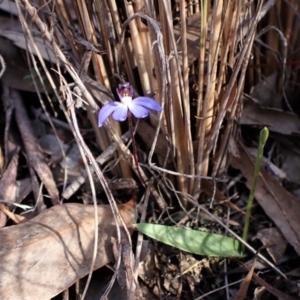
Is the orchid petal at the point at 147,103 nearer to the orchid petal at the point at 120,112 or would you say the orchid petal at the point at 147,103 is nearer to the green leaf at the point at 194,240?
the orchid petal at the point at 120,112

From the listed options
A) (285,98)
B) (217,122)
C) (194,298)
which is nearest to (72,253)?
(194,298)

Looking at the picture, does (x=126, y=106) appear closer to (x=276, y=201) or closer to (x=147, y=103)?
(x=147, y=103)

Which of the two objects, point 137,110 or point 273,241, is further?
point 273,241

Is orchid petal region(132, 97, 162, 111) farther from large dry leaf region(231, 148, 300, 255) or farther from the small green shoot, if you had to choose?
large dry leaf region(231, 148, 300, 255)

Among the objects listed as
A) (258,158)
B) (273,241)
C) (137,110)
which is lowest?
(273,241)

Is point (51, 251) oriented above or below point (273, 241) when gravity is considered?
above

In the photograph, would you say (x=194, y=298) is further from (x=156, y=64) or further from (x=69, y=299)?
(x=156, y=64)

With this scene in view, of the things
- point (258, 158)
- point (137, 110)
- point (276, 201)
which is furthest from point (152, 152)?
point (276, 201)
